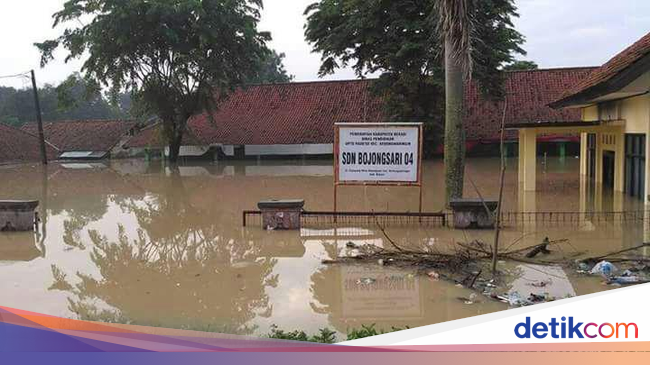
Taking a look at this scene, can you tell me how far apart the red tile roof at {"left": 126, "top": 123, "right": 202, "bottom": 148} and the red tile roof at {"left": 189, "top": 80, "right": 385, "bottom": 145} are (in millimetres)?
939

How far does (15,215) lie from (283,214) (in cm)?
558

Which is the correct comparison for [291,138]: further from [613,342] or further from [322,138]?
[613,342]

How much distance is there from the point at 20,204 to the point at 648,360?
1163 centimetres

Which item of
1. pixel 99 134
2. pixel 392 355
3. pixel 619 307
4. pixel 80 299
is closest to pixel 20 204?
pixel 80 299

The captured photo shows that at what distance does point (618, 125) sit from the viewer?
1598cm

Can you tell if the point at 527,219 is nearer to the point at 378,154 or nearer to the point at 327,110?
the point at 378,154

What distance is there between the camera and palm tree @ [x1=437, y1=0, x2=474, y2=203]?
11148 mm

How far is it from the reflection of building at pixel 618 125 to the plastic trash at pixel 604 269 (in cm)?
651

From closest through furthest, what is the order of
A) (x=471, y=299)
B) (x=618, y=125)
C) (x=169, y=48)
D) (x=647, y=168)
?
(x=471, y=299), (x=647, y=168), (x=618, y=125), (x=169, y=48)

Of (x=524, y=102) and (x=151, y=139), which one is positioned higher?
(x=524, y=102)

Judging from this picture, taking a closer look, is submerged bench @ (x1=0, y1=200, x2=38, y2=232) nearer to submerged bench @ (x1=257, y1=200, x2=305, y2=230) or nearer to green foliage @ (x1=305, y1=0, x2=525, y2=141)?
submerged bench @ (x1=257, y1=200, x2=305, y2=230)

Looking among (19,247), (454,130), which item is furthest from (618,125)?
(19,247)

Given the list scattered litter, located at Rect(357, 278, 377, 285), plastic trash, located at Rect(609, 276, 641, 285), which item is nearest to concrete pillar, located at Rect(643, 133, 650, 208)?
plastic trash, located at Rect(609, 276, 641, 285)

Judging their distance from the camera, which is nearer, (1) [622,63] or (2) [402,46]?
(1) [622,63]
